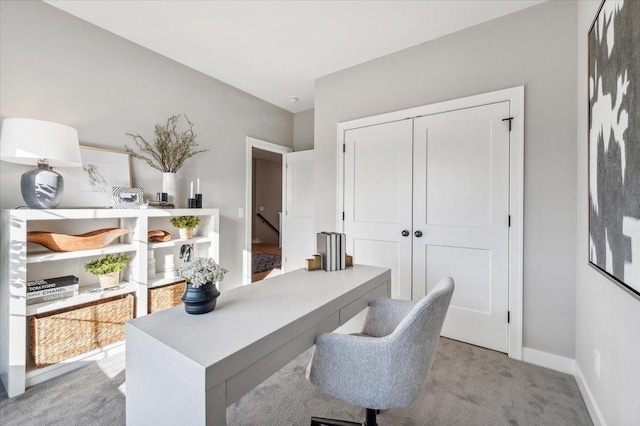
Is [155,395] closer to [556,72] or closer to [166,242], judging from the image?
[166,242]

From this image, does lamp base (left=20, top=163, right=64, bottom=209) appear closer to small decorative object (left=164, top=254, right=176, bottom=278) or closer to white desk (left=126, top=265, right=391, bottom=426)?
small decorative object (left=164, top=254, right=176, bottom=278)

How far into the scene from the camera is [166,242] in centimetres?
264

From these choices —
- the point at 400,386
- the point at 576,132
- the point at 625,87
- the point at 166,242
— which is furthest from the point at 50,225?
the point at 576,132

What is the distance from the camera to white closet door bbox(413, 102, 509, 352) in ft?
7.48

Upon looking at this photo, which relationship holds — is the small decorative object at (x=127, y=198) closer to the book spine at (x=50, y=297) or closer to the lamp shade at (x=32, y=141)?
the lamp shade at (x=32, y=141)

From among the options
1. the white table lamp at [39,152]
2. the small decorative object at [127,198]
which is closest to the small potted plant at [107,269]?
the small decorative object at [127,198]

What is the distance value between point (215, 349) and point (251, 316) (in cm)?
27

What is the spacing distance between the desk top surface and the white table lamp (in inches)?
57.7

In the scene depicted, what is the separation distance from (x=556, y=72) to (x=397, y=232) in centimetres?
169

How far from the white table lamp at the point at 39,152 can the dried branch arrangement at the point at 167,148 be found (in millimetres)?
694

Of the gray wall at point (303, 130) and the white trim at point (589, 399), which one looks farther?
the gray wall at point (303, 130)

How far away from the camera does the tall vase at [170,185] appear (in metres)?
2.78

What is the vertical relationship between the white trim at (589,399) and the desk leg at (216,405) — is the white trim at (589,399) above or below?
below

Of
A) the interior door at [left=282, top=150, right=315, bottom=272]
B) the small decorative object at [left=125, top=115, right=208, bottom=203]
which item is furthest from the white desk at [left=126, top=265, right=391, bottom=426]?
the interior door at [left=282, top=150, right=315, bottom=272]
